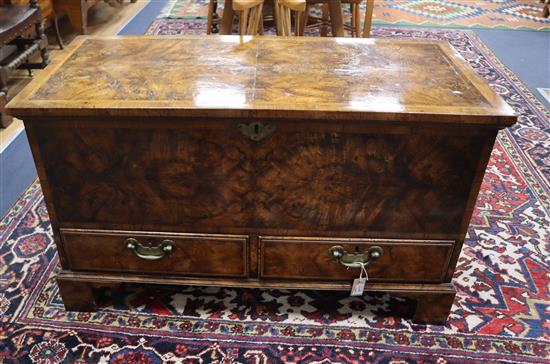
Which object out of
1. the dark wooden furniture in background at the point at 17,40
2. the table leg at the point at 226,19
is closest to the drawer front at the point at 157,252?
the dark wooden furniture in background at the point at 17,40

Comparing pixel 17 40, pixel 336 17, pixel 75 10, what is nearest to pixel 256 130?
pixel 336 17

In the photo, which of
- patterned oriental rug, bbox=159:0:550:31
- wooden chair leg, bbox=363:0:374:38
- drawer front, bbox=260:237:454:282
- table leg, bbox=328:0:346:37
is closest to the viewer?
drawer front, bbox=260:237:454:282

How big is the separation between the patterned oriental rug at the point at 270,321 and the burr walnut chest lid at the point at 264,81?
78 centimetres

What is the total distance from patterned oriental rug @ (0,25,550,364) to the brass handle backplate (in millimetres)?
712

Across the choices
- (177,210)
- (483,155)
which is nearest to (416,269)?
(483,155)

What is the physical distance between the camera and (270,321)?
5.54ft

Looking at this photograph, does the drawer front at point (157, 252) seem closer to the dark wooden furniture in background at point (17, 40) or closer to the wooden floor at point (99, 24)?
the dark wooden furniture in background at point (17, 40)

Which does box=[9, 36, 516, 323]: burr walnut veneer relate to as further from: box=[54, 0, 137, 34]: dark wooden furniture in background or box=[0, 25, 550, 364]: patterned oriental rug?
box=[54, 0, 137, 34]: dark wooden furniture in background

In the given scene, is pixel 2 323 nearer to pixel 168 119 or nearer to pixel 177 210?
pixel 177 210

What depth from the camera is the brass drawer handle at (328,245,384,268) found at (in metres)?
1.54

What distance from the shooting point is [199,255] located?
158 centimetres

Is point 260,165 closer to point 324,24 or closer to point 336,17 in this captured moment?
point 336,17

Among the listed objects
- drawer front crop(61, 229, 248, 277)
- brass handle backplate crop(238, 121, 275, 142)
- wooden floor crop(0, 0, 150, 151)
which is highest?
brass handle backplate crop(238, 121, 275, 142)

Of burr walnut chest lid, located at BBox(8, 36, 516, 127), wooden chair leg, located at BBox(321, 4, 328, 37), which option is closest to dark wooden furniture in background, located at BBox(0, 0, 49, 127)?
burr walnut chest lid, located at BBox(8, 36, 516, 127)
